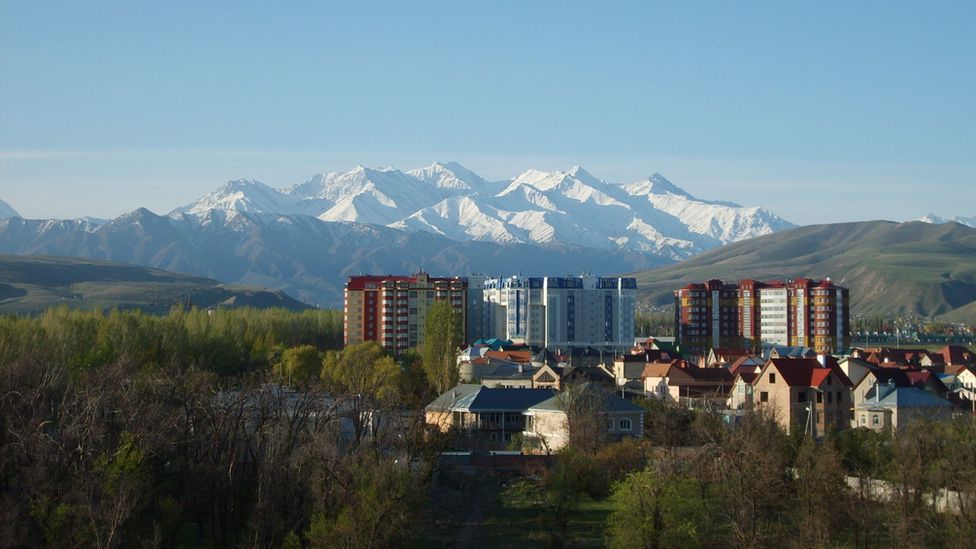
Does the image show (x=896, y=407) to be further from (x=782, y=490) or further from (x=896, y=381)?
(x=782, y=490)

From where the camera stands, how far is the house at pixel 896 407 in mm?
55031

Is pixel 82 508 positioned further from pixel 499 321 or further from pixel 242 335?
pixel 499 321

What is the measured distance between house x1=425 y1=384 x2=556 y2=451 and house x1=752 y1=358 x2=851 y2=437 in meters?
9.16

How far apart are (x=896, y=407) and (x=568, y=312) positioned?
218 ft

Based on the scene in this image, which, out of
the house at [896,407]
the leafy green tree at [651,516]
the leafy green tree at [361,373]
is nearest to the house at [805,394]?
the house at [896,407]

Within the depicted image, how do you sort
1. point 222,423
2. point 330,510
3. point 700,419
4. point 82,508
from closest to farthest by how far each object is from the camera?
1. point 82,508
2. point 330,510
3. point 222,423
4. point 700,419

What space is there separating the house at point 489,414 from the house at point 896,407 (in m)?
12.8

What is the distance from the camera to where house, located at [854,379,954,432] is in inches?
2167

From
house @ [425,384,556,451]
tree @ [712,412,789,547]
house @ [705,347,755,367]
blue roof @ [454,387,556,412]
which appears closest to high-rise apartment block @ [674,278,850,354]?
house @ [705,347,755,367]

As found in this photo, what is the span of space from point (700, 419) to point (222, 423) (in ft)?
60.6

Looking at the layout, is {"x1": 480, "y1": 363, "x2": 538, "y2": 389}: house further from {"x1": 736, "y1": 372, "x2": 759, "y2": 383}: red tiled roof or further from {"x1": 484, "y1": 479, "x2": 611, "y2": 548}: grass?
{"x1": 484, "y1": 479, "x2": 611, "y2": 548}: grass

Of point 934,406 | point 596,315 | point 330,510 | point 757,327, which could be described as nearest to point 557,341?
point 596,315

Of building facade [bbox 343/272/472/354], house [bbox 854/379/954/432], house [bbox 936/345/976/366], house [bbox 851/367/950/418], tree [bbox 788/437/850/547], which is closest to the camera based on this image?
tree [bbox 788/437/850/547]

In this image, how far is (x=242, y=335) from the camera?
95.4 metres
